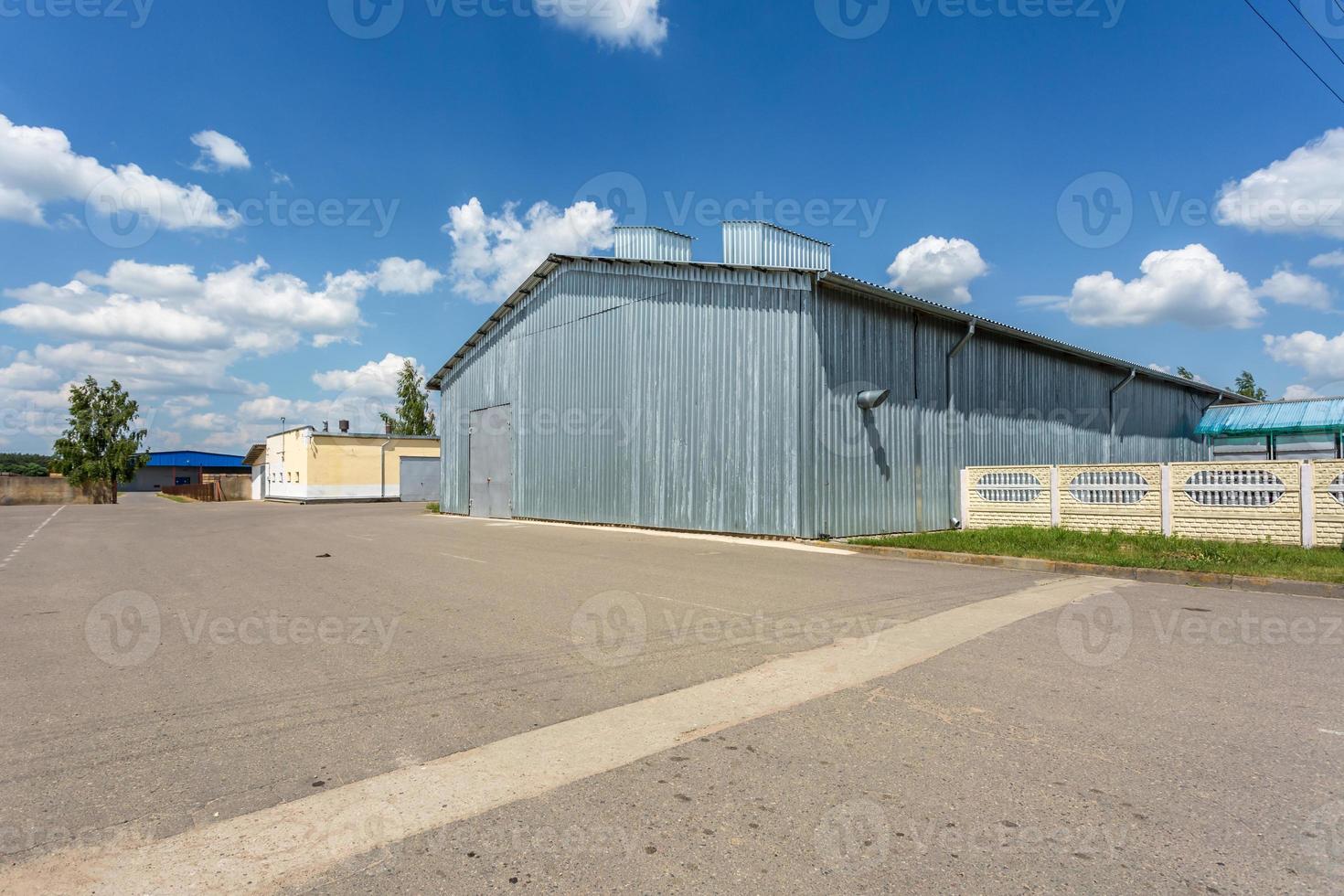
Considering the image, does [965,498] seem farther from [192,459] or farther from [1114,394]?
[192,459]

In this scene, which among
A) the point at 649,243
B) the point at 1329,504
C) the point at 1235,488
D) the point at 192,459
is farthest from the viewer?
the point at 192,459

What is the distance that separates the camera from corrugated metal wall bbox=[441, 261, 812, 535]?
17.0 metres

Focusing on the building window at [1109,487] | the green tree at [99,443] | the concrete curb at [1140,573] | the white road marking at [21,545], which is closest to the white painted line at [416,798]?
the concrete curb at [1140,573]

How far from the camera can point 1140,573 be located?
10.7m

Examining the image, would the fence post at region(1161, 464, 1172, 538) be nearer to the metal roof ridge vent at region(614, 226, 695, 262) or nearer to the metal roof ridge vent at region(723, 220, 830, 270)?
the metal roof ridge vent at region(723, 220, 830, 270)

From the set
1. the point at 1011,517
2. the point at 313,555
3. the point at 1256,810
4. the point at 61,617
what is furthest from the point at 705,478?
the point at 1256,810

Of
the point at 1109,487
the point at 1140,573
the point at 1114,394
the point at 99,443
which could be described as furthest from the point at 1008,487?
the point at 99,443

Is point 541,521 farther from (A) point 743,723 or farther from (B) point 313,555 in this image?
(A) point 743,723

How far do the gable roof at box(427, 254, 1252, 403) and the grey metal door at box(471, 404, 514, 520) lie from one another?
3.27m

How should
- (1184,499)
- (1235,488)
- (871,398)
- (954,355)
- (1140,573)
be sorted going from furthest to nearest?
(954,355) → (871,398) → (1184,499) → (1235,488) → (1140,573)

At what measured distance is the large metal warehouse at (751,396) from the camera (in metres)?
16.8

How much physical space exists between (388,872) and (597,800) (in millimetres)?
940

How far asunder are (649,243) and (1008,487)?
12.0 meters

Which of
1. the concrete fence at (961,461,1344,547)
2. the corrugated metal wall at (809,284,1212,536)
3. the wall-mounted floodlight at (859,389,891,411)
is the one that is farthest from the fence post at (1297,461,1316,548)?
the corrugated metal wall at (809,284,1212,536)
